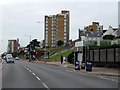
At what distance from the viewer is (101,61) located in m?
54.7

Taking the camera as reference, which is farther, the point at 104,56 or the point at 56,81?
the point at 104,56

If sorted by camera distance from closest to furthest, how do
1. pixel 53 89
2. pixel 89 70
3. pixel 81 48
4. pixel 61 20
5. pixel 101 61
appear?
pixel 53 89 → pixel 89 70 → pixel 101 61 → pixel 81 48 → pixel 61 20

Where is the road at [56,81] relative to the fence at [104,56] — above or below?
below

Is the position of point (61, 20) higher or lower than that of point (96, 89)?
higher

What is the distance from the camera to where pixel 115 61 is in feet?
156

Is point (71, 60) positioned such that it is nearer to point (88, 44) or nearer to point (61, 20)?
point (88, 44)

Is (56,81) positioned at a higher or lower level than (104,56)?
lower

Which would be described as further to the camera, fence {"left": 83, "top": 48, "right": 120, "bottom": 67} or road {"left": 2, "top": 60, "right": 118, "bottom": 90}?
fence {"left": 83, "top": 48, "right": 120, "bottom": 67}

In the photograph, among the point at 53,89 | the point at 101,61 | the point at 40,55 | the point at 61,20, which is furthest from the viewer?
the point at 61,20

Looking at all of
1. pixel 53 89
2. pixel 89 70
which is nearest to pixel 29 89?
pixel 53 89

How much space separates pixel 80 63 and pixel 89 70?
5.94 meters

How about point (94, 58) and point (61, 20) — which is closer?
point (94, 58)

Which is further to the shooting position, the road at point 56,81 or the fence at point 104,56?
the fence at point 104,56

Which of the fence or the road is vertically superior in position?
the fence
